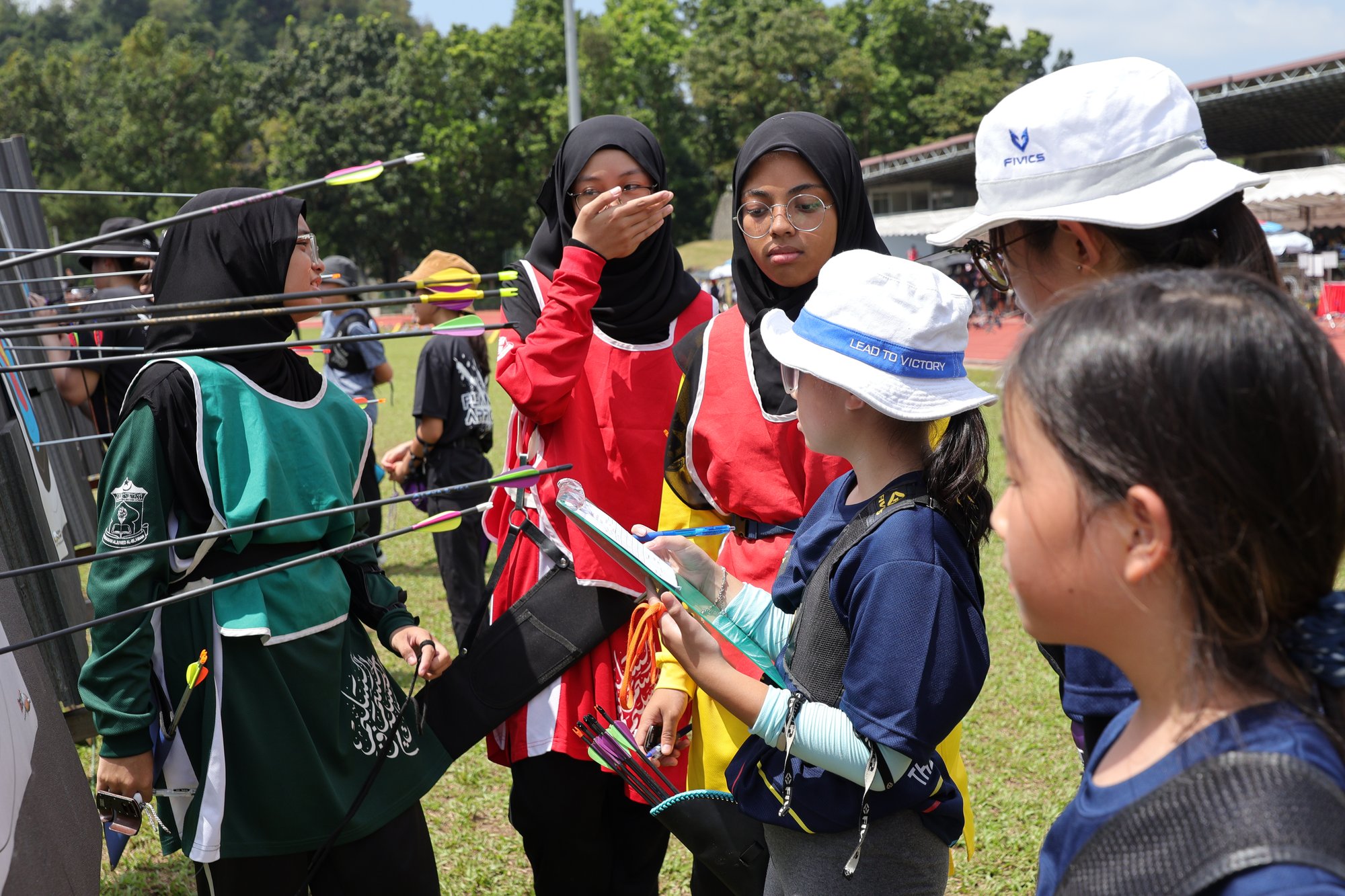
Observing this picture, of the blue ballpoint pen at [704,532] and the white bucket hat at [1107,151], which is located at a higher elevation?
the white bucket hat at [1107,151]

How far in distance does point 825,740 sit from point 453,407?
4419 mm

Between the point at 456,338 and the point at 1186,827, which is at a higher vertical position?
the point at 1186,827

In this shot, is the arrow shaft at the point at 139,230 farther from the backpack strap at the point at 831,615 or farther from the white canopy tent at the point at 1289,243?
the white canopy tent at the point at 1289,243

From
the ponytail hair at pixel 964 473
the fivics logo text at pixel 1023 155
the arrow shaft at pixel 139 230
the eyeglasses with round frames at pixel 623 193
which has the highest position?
the arrow shaft at pixel 139 230

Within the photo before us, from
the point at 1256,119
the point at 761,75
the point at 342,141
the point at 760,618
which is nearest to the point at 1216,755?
the point at 760,618

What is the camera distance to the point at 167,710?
2.22 metres

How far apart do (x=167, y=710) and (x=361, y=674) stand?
1.31 ft

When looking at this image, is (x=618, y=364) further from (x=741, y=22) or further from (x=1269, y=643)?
(x=741, y=22)

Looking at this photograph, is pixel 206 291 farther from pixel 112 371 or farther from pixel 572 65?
pixel 572 65

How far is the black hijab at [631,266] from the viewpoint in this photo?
2667 mm

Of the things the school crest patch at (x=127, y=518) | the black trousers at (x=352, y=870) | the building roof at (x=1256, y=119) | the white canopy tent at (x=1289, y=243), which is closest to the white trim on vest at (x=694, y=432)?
the black trousers at (x=352, y=870)

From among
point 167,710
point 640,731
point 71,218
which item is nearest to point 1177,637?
point 640,731

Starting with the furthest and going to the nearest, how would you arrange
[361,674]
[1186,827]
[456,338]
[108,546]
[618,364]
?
[456,338], [618,364], [361,674], [108,546], [1186,827]

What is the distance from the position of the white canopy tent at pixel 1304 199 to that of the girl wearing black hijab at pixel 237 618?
25058 mm
